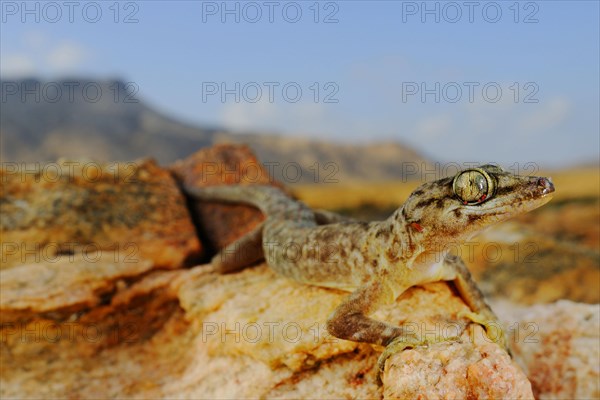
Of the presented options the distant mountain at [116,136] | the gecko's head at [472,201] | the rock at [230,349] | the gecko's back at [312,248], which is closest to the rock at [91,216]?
the rock at [230,349]

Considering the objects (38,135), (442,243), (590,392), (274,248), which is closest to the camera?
(442,243)

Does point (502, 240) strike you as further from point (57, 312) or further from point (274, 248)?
point (57, 312)

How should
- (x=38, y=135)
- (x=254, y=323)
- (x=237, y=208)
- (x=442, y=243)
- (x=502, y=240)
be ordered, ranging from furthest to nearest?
1. (x=38, y=135)
2. (x=502, y=240)
3. (x=237, y=208)
4. (x=254, y=323)
5. (x=442, y=243)

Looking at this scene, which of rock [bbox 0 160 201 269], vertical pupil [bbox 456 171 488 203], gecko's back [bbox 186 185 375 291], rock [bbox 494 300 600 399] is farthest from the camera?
rock [bbox 0 160 201 269]

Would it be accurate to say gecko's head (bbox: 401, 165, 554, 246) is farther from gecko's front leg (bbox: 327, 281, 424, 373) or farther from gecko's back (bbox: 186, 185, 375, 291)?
gecko's back (bbox: 186, 185, 375, 291)

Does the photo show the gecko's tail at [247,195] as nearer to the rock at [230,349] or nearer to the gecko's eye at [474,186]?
the rock at [230,349]

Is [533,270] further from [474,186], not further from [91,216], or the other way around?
[91,216]

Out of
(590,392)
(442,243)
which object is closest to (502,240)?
(590,392)

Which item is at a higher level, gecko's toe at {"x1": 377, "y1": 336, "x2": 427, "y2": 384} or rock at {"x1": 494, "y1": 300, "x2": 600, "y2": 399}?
gecko's toe at {"x1": 377, "y1": 336, "x2": 427, "y2": 384}

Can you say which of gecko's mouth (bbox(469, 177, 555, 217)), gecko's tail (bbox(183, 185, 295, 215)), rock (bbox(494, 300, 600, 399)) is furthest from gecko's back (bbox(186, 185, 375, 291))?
Answer: rock (bbox(494, 300, 600, 399))
